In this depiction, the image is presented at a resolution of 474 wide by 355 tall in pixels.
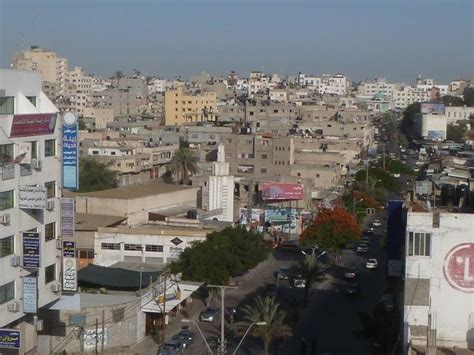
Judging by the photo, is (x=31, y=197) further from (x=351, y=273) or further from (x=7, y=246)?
(x=351, y=273)

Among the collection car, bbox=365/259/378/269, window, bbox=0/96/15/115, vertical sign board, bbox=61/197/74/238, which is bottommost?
car, bbox=365/259/378/269

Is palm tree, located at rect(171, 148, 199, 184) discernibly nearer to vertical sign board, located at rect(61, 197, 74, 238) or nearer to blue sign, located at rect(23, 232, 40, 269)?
vertical sign board, located at rect(61, 197, 74, 238)

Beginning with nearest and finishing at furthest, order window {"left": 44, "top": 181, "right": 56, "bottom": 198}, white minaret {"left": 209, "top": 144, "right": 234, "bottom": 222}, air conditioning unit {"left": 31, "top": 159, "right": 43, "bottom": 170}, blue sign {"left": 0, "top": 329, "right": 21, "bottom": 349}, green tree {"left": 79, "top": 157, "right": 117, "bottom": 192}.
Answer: blue sign {"left": 0, "top": 329, "right": 21, "bottom": 349}
air conditioning unit {"left": 31, "top": 159, "right": 43, "bottom": 170}
window {"left": 44, "top": 181, "right": 56, "bottom": 198}
white minaret {"left": 209, "top": 144, "right": 234, "bottom": 222}
green tree {"left": 79, "top": 157, "right": 117, "bottom": 192}

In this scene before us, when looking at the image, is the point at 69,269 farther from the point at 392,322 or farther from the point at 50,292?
the point at 392,322

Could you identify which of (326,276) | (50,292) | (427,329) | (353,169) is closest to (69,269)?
(50,292)

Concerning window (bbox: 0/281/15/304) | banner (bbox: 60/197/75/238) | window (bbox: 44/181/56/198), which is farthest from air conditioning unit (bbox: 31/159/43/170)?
window (bbox: 0/281/15/304)

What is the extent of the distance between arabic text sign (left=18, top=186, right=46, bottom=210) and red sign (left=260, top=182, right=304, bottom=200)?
79.4ft

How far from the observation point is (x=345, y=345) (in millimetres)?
21500

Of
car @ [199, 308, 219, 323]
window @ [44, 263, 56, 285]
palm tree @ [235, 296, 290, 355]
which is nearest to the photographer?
window @ [44, 263, 56, 285]

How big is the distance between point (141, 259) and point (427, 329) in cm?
1510

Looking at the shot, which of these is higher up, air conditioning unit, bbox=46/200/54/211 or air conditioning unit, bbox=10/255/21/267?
air conditioning unit, bbox=46/200/54/211

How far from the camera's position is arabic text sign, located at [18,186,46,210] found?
16500mm

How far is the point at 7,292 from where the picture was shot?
54.0ft

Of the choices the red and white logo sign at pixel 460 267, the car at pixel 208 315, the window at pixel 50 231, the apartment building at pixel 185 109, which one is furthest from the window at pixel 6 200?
the apartment building at pixel 185 109
